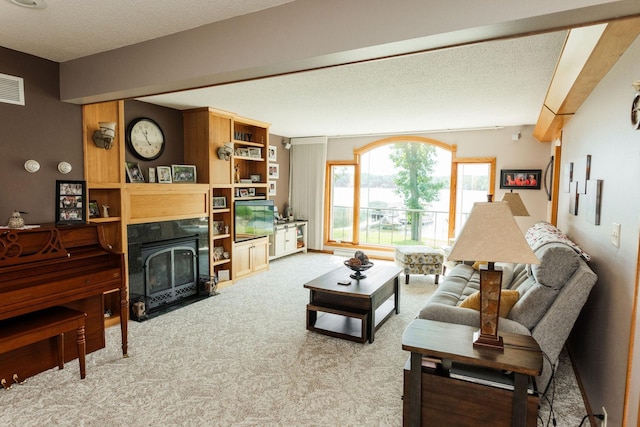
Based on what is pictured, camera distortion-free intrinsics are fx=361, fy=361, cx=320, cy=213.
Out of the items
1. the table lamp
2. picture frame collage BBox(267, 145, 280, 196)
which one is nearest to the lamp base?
the table lamp

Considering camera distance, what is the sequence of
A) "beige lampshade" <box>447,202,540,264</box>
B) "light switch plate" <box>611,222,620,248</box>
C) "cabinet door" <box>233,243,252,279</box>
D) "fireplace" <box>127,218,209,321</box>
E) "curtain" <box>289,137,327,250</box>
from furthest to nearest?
"curtain" <box>289,137,327,250</box>, "cabinet door" <box>233,243,252,279</box>, "fireplace" <box>127,218,209,321</box>, "light switch plate" <box>611,222,620,248</box>, "beige lampshade" <box>447,202,540,264</box>

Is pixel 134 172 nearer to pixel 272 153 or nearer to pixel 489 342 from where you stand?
pixel 272 153

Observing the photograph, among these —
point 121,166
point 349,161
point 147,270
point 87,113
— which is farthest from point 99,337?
point 349,161

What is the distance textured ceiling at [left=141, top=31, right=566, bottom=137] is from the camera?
2.79 meters

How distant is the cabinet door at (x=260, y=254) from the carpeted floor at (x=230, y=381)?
183cm

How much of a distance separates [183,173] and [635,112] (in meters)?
4.40

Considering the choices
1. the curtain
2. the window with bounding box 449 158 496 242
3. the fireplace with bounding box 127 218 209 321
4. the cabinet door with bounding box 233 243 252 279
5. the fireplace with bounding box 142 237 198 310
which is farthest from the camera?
the curtain

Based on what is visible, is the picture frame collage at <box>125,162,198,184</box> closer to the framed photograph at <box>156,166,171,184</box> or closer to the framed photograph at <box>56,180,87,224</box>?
the framed photograph at <box>156,166,171,184</box>

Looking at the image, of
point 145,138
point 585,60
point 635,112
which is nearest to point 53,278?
point 145,138

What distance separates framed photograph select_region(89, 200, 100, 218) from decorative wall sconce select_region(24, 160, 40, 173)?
2.31 ft

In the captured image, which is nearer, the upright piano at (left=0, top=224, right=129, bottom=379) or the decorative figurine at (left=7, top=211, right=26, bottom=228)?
the upright piano at (left=0, top=224, right=129, bottom=379)

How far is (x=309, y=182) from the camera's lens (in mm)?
7516

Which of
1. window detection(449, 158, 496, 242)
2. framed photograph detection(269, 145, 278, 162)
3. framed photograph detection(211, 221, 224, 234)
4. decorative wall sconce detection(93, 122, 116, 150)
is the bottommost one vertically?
framed photograph detection(211, 221, 224, 234)

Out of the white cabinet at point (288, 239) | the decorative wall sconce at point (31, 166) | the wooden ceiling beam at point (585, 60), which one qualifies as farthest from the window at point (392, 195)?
the decorative wall sconce at point (31, 166)
